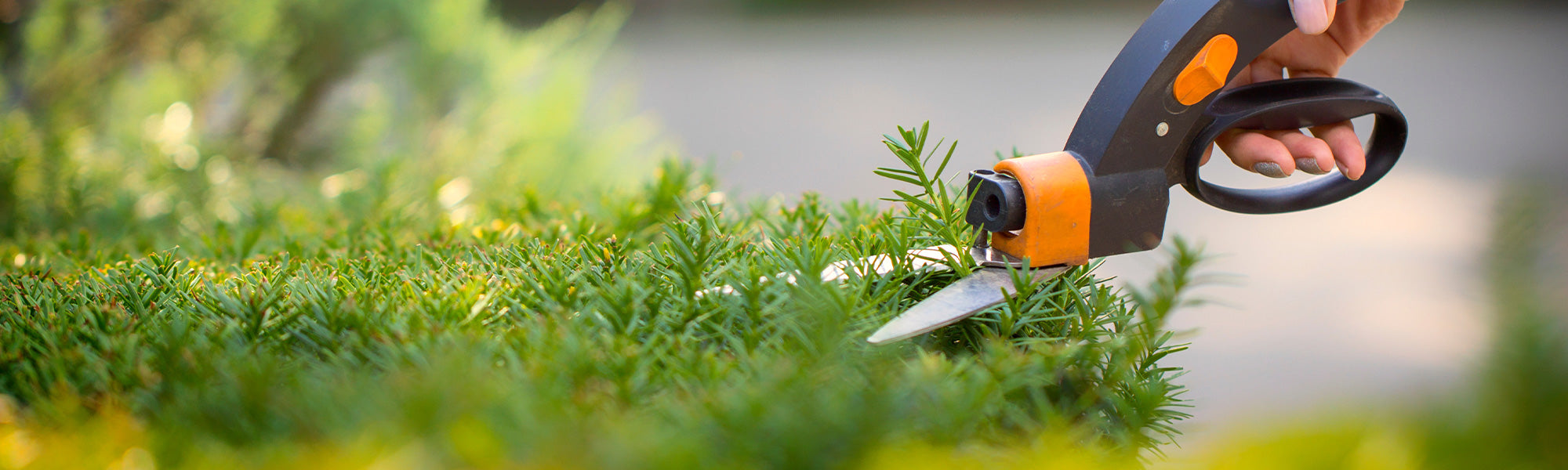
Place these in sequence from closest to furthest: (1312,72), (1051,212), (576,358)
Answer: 1. (576,358)
2. (1051,212)
3. (1312,72)

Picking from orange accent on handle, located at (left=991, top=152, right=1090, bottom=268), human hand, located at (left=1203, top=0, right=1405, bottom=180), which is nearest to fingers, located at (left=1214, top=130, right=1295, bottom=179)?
human hand, located at (left=1203, top=0, right=1405, bottom=180)

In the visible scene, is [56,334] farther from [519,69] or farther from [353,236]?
[519,69]

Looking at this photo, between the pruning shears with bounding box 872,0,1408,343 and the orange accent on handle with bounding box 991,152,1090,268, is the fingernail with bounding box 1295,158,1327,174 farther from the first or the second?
the orange accent on handle with bounding box 991,152,1090,268

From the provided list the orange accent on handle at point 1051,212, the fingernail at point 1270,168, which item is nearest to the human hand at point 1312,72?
the fingernail at point 1270,168

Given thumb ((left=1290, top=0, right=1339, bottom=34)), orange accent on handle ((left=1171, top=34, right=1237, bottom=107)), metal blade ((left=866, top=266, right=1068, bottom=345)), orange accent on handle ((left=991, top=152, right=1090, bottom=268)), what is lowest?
metal blade ((left=866, top=266, right=1068, bottom=345))

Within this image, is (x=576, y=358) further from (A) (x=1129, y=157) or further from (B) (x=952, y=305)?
(A) (x=1129, y=157)

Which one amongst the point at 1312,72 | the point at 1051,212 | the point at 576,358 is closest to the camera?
the point at 576,358

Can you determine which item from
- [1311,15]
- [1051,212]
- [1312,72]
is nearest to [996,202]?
[1051,212]

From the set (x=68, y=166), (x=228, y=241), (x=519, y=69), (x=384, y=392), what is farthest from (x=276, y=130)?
(x=384, y=392)
